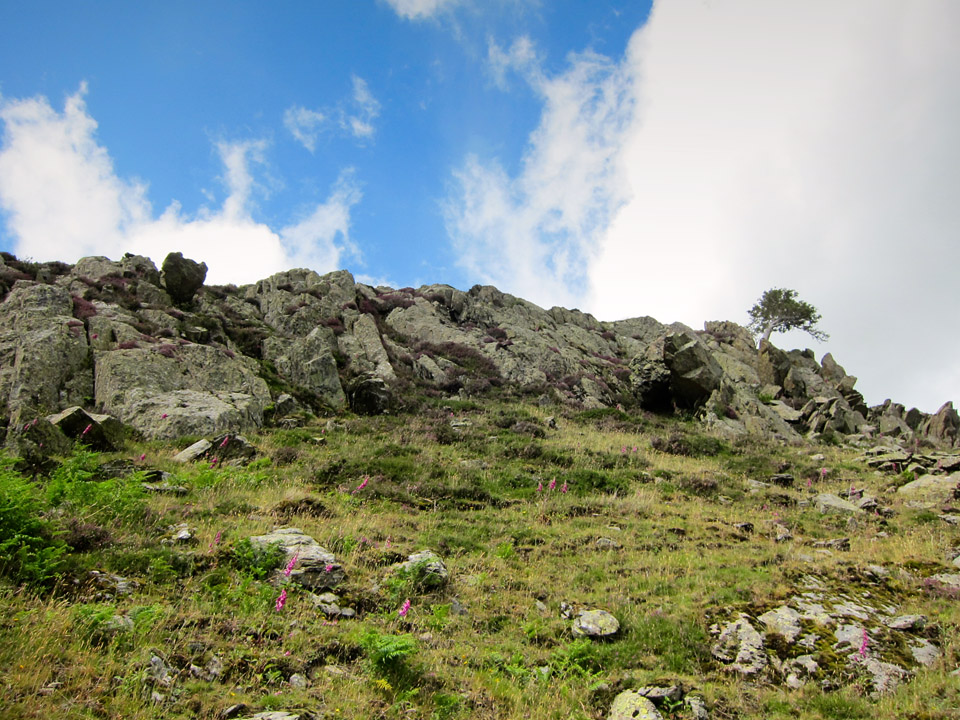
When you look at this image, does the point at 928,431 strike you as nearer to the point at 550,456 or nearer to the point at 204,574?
the point at 550,456

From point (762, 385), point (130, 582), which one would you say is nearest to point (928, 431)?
point (762, 385)

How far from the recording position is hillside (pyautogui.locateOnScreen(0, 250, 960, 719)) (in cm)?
581

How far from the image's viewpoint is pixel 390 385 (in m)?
29.5

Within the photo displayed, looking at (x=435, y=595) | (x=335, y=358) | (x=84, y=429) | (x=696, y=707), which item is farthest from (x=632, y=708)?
(x=335, y=358)

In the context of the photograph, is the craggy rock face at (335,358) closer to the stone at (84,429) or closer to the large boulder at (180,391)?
the large boulder at (180,391)

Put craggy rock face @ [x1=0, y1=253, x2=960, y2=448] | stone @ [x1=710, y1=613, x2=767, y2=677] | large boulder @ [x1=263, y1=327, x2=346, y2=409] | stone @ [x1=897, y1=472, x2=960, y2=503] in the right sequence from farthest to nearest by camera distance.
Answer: large boulder @ [x1=263, y1=327, x2=346, y2=409], craggy rock face @ [x1=0, y1=253, x2=960, y2=448], stone @ [x1=897, y1=472, x2=960, y2=503], stone @ [x1=710, y1=613, x2=767, y2=677]

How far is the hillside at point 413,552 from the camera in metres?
5.81

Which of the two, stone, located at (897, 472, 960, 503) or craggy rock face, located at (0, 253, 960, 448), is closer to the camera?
stone, located at (897, 472, 960, 503)

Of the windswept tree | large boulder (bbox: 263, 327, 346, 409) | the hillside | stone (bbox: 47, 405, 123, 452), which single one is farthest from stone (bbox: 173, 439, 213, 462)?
the windswept tree

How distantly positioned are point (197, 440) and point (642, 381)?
23469 millimetres

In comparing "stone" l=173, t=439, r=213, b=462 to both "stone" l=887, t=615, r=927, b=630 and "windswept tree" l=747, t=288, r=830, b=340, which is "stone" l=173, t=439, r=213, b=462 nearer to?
"stone" l=887, t=615, r=927, b=630

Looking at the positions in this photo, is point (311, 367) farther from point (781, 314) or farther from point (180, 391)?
point (781, 314)

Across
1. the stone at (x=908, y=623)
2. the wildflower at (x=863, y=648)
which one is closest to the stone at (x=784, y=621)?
the wildflower at (x=863, y=648)

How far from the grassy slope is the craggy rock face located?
20.1 ft
